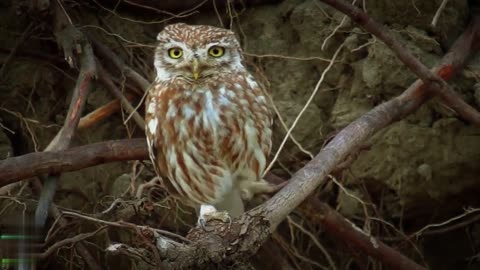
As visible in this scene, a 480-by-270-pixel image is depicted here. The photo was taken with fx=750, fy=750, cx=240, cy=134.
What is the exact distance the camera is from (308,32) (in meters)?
2.95

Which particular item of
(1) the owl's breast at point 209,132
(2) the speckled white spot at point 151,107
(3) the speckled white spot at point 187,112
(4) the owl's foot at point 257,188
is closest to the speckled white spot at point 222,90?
(1) the owl's breast at point 209,132

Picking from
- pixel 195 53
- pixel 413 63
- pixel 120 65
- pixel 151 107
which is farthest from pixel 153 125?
pixel 413 63

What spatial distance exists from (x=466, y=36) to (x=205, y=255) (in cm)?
155

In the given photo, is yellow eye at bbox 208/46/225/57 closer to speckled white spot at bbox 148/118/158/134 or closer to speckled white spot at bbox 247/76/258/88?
speckled white spot at bbox 247/76/258/88

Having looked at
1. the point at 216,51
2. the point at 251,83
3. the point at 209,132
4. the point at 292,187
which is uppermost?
the point at 216,51

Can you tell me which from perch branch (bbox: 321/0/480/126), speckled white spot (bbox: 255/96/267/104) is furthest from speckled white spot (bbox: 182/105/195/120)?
perch branch (bbox: 321/0/480/126)

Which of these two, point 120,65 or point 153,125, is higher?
point 120,65

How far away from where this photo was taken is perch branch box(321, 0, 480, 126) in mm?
2225

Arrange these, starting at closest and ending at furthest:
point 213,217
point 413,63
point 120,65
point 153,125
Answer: point 213,217, point 153,125, point 413,63, point 120,65

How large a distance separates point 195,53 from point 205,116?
0.19 metres

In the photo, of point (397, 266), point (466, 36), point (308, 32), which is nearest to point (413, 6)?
point (466, 36)

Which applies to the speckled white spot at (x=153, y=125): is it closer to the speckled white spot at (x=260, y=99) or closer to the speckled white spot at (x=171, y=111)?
the speckled white spot at (x=171, y=111)

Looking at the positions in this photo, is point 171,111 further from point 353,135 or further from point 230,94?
point 353,135

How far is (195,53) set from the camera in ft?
7.13
